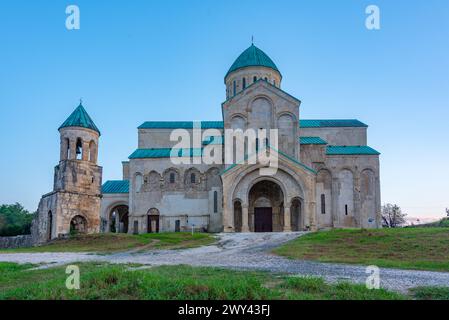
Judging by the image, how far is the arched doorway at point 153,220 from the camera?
3662 centimetres

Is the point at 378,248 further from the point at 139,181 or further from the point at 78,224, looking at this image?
the point at 139,181

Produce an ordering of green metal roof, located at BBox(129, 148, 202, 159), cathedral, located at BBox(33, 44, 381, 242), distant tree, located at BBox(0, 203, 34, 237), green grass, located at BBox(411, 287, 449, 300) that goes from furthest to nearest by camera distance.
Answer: distant tree, located at BBox(0, 203, 34, 237) < green metal roof, located at BBox(129, 148, 202, 159) < cathedral, located at BBox(33, 44, 381, 242) < green grass, located at BBox(411, 287, 449, 300)

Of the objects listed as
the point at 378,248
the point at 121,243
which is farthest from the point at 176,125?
the point at 378,248

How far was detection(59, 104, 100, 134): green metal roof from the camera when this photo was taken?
29328 mm

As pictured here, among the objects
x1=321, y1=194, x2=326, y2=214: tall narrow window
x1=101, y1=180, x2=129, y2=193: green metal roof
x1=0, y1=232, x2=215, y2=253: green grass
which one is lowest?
x1=0, y1=232, x2=215, y2=253: green grass

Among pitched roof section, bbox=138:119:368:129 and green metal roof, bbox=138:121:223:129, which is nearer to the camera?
pitched roof section, bbox=138:119:368:129

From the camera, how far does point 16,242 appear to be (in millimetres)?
36625

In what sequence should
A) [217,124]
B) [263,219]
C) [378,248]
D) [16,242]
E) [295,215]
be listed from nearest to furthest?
[378,248], [295,215], [263,219], [16,242], [217,124]

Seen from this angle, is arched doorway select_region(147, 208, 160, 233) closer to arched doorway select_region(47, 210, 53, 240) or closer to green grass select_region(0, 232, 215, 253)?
green grass select_region(0, 232, 215, 253)

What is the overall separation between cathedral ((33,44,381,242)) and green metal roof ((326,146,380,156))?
0.09m

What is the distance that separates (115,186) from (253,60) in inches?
763

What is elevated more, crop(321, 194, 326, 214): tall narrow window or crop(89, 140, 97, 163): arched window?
crop(89, 140, 97, 163): arched window

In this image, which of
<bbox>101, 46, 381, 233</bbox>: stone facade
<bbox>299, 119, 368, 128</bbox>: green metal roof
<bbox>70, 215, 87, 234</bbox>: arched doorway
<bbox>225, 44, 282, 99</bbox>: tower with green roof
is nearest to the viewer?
<bbox>70, 215, 87, 234</bbox>: arched doorway

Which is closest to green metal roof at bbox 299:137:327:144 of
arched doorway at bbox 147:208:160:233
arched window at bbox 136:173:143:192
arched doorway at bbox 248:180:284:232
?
arched doorway at bbox 248:180:284:232
